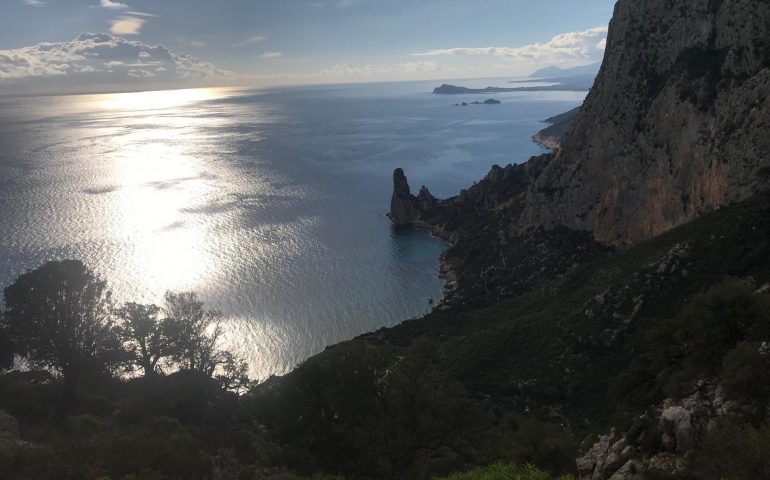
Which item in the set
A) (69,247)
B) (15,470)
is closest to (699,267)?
(15,470)

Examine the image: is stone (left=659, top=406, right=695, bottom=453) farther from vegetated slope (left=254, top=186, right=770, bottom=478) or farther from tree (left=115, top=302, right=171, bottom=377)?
tree (left=115, top=302, right=171, bottom=377)

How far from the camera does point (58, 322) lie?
37.5m

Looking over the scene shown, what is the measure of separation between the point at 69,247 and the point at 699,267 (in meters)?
96.6

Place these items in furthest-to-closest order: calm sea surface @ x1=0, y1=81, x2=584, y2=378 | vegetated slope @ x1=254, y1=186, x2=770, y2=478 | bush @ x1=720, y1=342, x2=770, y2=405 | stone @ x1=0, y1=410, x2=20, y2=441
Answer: calm sea surface @ x1=0, y1=81, x2=584, y2=378, stone @ x1=0, y1=410, x2=20, y2=441, vegetated slope @ x1=254, y1=186, x2=770, y2=478, bush @ x1=720, y1=342, x2=770, y2=405

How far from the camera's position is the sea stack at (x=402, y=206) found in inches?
4552

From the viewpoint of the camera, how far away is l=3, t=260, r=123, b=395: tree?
36.8 m

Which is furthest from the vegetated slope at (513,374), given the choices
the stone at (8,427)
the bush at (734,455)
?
the stone at (8,427)

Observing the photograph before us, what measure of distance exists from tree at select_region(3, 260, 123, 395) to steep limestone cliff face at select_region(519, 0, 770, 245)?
58.1 m

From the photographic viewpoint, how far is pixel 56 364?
3731 cm

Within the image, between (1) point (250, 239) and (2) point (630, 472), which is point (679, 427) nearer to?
(2) point (630, 472)

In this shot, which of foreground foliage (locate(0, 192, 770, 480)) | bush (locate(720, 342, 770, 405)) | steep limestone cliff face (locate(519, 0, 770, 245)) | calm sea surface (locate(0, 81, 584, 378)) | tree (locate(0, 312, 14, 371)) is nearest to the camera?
bush (locate(720, 342, 770, 405))

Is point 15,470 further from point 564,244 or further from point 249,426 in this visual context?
point 564,244

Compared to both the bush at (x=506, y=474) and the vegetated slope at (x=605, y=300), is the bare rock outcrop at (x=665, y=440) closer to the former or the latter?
the vegetated slope at (x=605, y=300)

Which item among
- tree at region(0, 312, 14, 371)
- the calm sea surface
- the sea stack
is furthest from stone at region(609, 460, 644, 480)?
the sea stack
